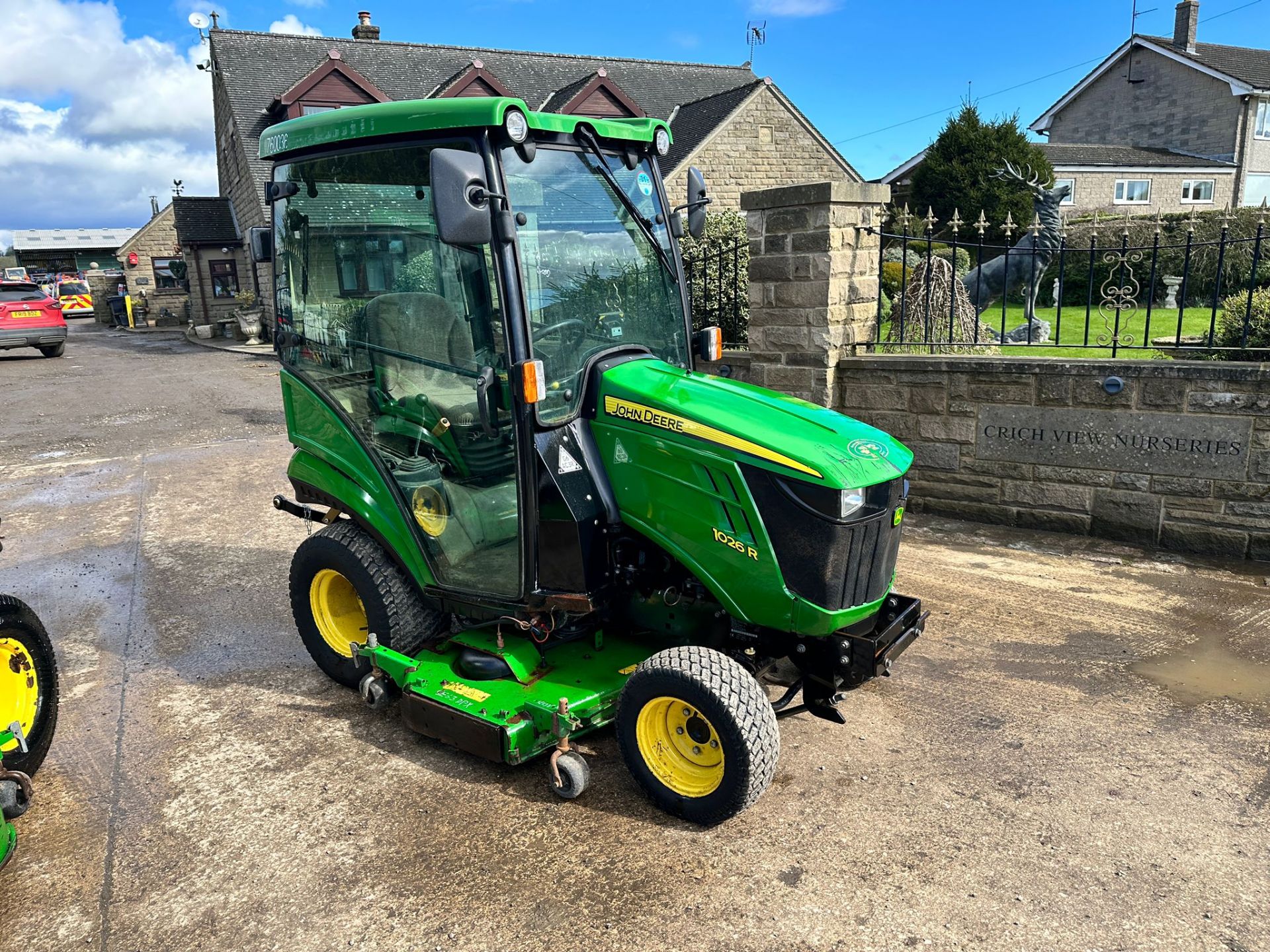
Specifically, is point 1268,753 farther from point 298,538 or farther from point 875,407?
point 298,538

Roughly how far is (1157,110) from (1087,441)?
112ft

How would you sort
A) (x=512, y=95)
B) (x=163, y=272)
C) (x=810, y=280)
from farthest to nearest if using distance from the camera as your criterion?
(x=163, y=272) → (x=512, y=95) → (x=810, y=280)

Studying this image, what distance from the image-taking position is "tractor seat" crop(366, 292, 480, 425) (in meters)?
3.43

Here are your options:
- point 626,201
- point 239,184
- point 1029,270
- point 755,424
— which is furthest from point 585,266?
point 239,184

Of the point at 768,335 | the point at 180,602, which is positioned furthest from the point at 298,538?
the point at 768,335

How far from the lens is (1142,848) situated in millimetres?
2984

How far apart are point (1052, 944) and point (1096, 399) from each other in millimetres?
4094

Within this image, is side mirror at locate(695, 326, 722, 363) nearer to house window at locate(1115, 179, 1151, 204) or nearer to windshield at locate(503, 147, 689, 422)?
windshield at locate(503, 147, 689, 422)

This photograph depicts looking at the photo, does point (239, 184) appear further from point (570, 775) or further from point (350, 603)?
point (570, 775)

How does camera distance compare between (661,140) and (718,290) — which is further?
(718,290)

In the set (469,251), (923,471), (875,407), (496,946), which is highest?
(469,251)

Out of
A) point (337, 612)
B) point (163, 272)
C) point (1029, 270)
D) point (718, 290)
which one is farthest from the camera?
point (163, 272)

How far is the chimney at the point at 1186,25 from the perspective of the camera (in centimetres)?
3247

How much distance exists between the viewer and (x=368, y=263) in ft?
12.2
